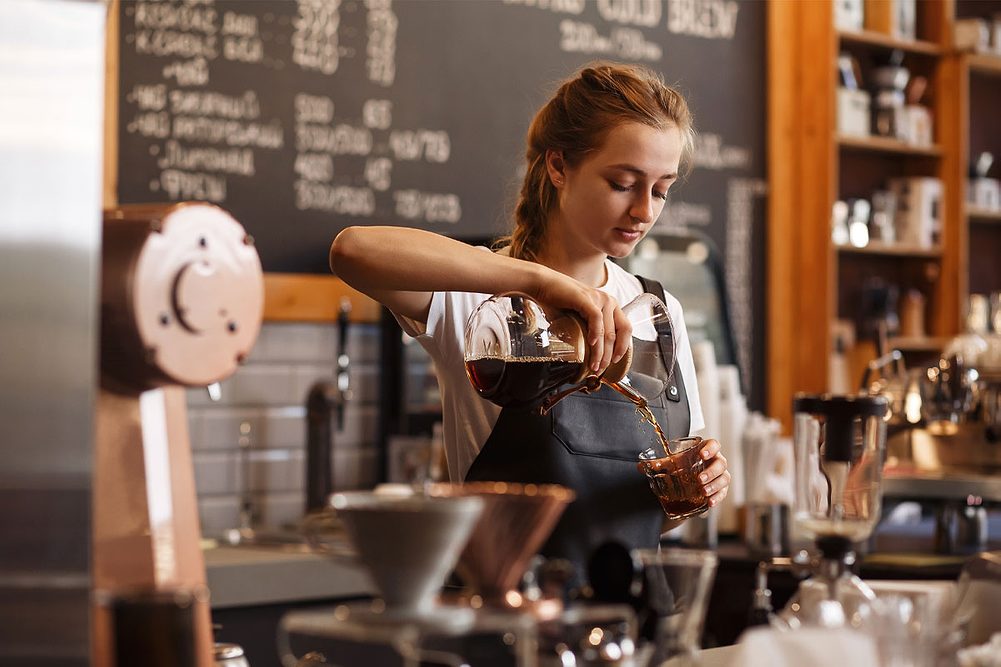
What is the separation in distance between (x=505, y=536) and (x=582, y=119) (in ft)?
3.76

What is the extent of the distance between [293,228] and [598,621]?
9.67ft

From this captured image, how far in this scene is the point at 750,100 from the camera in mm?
5102

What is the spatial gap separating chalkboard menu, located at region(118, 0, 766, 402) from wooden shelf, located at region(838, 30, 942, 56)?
1.83 feet

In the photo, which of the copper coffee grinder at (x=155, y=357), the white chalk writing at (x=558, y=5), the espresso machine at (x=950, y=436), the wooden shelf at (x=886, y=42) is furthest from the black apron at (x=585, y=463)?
the wooden shelf at (x=886, y=42)

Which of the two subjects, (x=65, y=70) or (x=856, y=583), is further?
(x=856, y=583)

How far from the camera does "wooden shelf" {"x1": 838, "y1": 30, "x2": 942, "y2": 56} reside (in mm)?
5121

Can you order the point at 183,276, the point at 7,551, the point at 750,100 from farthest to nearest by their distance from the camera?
the point at 750,100, the point at 183,276, the point at 7,551

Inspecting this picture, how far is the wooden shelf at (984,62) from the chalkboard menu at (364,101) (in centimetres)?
118

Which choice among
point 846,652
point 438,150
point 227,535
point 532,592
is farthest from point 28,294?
Result: point 438,150

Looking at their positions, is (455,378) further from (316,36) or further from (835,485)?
(316,36)

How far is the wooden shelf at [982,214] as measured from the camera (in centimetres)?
546

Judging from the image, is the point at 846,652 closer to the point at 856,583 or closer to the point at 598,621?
the point at 598,621

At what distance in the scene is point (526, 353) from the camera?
158 cm

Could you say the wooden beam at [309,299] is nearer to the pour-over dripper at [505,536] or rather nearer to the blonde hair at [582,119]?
the blonde hair at [582,119]
